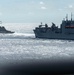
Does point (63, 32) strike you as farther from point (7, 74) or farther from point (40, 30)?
point (7, 74)

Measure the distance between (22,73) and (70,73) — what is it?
401 cm

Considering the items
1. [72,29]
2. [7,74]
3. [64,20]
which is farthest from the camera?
[64,20]

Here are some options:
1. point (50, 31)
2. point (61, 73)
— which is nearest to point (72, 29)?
point (50, 31)

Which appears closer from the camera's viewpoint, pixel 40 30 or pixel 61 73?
pixel 61 73

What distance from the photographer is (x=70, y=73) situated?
2556 centimetres

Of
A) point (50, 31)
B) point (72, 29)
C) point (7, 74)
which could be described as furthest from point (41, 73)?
point (50, 31)

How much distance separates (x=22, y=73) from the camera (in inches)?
1008

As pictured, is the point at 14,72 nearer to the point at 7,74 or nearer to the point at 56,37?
the point at 7,74

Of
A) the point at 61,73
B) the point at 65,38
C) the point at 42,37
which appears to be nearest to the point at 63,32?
the point at 65,38

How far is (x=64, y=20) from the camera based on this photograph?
5221 inches

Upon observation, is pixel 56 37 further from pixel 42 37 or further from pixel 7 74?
pixel 7 74

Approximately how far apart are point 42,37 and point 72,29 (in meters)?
18.3

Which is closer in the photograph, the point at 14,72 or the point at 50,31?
the point at 14,72

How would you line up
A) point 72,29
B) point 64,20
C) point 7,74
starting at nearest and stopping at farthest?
point 7,74
point 72,29
point 64,20
